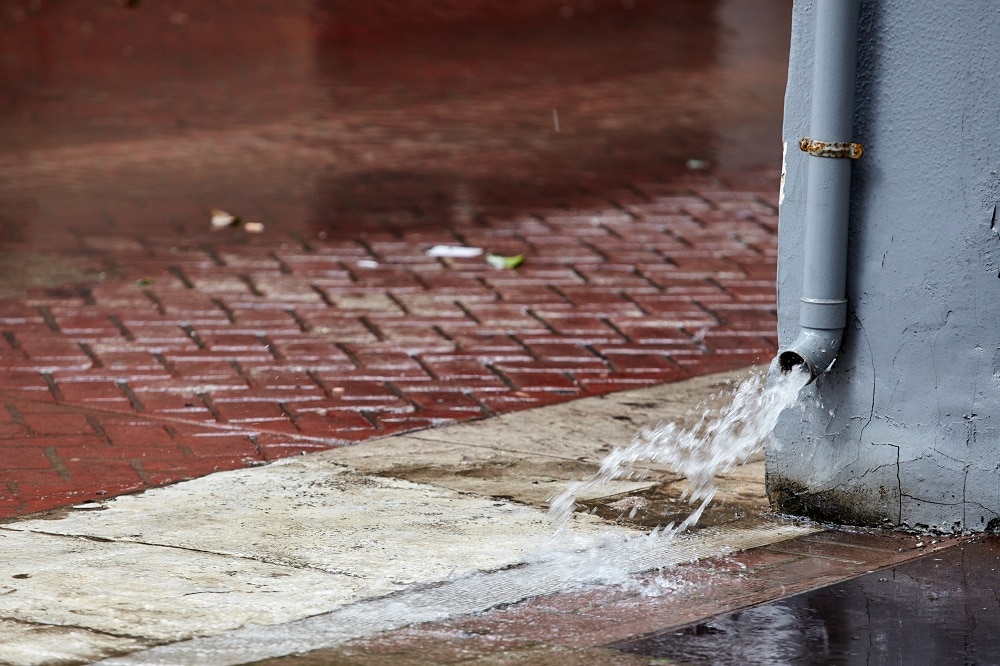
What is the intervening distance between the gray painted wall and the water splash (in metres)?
0.10

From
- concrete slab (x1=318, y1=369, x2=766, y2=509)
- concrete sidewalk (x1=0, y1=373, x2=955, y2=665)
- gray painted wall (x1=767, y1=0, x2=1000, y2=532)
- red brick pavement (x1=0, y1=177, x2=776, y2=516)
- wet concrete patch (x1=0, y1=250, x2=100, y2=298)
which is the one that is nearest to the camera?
concrete sidewalk (x1=0, y1=373, x2=955, y2=665)

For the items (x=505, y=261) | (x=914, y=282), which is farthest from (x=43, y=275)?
(x=914, y=282)

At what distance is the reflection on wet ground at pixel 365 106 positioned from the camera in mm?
9297

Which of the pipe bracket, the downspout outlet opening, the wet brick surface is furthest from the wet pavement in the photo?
the pipe bracket

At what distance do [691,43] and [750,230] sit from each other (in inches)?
283

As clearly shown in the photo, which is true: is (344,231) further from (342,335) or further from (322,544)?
(322,544)

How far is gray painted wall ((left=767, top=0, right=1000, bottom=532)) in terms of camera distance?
14.3 ft

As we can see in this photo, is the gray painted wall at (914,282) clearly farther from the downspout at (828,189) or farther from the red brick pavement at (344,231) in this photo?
the red brick pavement at (344,231)

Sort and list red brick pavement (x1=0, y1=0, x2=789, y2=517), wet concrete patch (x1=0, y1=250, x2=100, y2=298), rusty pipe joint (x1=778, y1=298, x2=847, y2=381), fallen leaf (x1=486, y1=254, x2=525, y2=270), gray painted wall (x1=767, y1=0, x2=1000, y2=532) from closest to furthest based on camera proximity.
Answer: gray painted wall (x1=767, y1=0, x2=1000, y2=532)
rusty pipe joint (x1=778, y1=298, x2=847, y2=381)
red brick pavement (x1=0, y1=0, x2=789, y2=517)
wet concrete patch (x1=0, y1=250, x2=100, y2=298)
fallen leaf (x1=486, y1=254, x2=525, y2=270)

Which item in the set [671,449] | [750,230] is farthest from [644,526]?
[750,230]

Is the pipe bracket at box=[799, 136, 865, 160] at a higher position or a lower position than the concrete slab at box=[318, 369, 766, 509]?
higher

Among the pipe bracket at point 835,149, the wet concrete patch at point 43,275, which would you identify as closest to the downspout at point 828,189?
the pipe bracket at point 835,149

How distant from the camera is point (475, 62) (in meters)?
14.0

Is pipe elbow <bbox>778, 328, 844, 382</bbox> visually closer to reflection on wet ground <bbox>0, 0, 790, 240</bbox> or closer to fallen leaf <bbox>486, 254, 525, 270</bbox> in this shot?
fallen leaf <bbox>486, 254, 525, 270</bbox>
